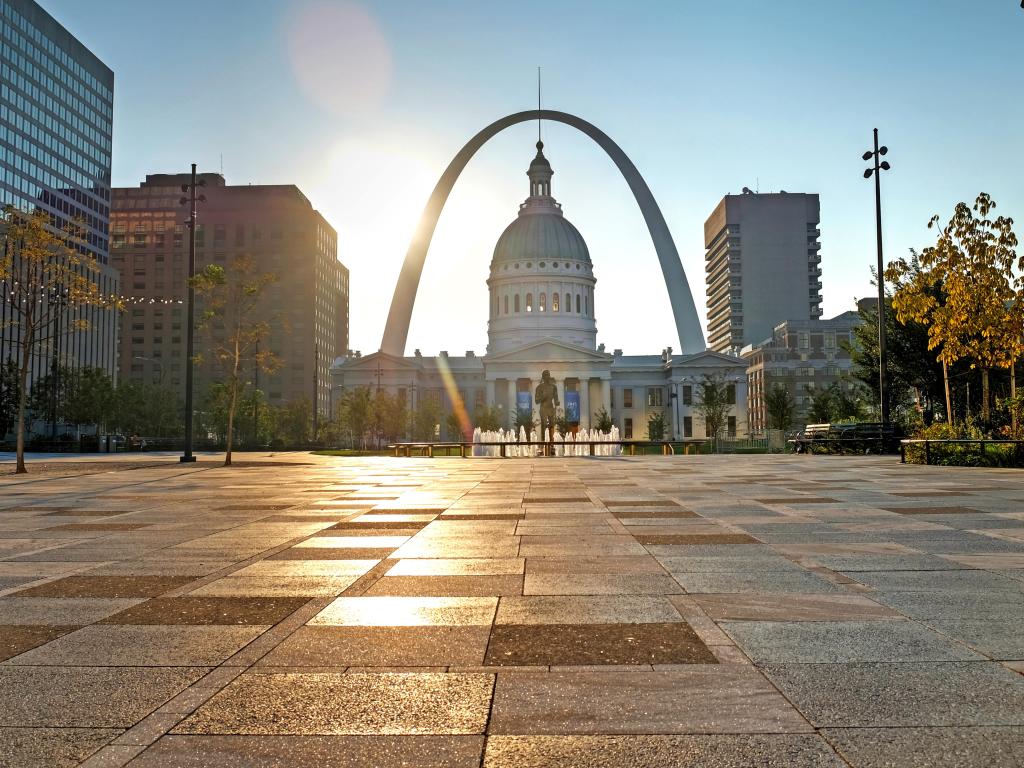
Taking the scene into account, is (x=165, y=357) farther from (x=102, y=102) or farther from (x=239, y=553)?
(x=239, y=553)

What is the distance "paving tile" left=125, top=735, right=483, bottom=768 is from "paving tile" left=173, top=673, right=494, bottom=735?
10 centimetres

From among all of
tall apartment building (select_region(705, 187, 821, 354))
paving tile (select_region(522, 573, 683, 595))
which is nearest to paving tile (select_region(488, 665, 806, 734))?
paving tile (select_region(522, 573, 683, 595))

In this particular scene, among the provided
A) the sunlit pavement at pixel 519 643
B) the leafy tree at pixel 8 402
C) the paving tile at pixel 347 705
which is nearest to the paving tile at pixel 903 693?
Result: the sunlit pavement at pixel 519 643

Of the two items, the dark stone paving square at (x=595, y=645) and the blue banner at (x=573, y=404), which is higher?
the blue banner at (x=573, y=404)

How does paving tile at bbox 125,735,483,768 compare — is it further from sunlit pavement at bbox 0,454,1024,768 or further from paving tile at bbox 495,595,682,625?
paving tile at bbox 495,595,682,625

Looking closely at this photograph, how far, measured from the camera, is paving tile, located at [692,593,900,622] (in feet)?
21.4

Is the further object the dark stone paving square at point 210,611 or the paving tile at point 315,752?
the dark stone paving square at point 210,611

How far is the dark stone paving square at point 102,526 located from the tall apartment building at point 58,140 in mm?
92890

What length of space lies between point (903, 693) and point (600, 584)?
3.60m

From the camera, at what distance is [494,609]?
6.92 meters

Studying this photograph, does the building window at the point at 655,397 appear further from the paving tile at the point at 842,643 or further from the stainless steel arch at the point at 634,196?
the paving tile at the point at 842,643

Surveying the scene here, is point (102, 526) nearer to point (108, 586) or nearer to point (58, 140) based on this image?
point (108, 586)

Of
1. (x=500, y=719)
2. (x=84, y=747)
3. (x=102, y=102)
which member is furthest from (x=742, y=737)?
(x=102, y=102)

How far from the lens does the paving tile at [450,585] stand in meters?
7.63
